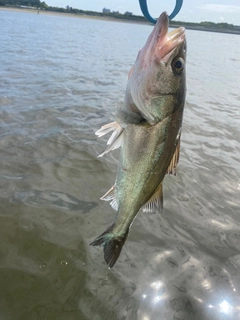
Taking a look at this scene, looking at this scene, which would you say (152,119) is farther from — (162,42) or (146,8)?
(146,8)

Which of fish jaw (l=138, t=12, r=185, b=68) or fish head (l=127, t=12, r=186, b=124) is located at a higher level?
fish jaw (l=138, t=12, r=185, b=68)

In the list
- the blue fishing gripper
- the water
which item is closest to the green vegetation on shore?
the water

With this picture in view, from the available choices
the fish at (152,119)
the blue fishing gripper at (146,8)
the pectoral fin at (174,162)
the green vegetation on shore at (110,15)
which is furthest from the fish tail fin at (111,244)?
the green vegetation on shore at (110,15)

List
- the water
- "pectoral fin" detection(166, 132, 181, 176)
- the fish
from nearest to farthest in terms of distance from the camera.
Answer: the fish, "pectoral fin" detection(166, 132, 181, 176), the water

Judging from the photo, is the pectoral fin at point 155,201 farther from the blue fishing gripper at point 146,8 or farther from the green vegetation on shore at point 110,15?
the green vegetation on shore at point 110,15

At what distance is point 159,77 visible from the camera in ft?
7.06

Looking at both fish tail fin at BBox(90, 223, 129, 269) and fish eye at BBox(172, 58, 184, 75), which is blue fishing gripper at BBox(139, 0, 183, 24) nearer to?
fish eye at BBox(172, 58, 184, 75)

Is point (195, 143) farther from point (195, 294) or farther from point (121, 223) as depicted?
point (121, 223)

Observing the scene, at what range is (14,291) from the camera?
3268 millimetres

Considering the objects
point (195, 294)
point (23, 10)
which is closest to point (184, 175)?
point (195, 294)

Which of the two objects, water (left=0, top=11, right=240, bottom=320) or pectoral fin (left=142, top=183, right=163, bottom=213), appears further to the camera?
water (left=0, top=11, right=240, bottom=320)

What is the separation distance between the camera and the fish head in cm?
209

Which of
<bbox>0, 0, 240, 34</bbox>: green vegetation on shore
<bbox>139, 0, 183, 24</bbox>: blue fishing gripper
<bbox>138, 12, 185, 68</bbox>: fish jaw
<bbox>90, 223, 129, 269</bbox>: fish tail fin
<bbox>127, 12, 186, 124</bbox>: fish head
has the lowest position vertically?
<bbox>0, 0, 240, 34</bbox>: green vegetation on shore

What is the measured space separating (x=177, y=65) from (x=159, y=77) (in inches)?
5.7
